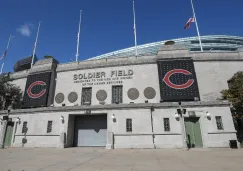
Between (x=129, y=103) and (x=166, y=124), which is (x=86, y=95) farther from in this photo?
(x=166, y=124)

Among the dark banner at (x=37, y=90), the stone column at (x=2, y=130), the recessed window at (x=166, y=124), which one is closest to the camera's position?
the recessed window at (x=166, y=124)

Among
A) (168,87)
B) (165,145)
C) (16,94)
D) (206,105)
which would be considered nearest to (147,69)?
(168,87)

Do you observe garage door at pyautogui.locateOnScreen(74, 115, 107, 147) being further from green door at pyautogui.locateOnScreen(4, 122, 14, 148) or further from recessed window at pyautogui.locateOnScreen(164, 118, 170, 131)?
green door at pyautogui.locateOnScreen(4, 122, 14, 148)

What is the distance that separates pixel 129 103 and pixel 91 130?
644 centimetres

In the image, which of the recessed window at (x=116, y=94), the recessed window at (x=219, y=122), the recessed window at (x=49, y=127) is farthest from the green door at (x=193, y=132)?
the recessed window at (x=49, y=127)

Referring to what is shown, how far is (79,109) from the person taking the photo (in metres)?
20.3

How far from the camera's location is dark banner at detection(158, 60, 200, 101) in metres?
21.4

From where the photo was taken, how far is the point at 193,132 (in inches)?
690

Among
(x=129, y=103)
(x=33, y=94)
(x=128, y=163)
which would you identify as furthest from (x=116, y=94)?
(x=128, y=163)

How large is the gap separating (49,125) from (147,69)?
16084 mm

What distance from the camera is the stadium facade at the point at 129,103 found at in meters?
17.4

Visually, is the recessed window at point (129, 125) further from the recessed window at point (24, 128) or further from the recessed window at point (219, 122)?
the recessed window at point (24, 128)

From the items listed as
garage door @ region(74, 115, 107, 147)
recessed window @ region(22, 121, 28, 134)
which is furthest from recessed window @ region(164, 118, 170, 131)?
recessed window @ region(22, 121, 28, 134)

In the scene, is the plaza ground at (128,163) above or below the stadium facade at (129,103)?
below
